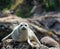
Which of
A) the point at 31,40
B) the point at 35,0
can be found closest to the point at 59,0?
the point at 35,0

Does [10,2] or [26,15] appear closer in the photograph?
[26,15]

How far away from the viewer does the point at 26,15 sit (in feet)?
95.7

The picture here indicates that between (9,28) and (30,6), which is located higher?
(9,28)

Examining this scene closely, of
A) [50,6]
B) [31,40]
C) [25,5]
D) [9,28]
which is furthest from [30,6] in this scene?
[31,40]

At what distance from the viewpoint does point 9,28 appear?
12945mm

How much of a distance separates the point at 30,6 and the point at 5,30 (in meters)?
18.4

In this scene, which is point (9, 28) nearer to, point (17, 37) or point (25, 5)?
point (17, 37)

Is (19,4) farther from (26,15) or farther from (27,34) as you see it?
(27,34)

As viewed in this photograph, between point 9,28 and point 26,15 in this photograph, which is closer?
point 9,28

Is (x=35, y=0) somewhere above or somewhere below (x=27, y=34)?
below

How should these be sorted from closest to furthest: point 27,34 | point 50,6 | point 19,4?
point 27,34
point 50,6
point 19,4

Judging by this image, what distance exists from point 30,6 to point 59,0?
3041 mm

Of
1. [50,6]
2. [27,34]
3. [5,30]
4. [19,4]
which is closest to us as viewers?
[27,34]

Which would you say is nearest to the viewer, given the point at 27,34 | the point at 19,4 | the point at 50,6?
the point at 27,34
